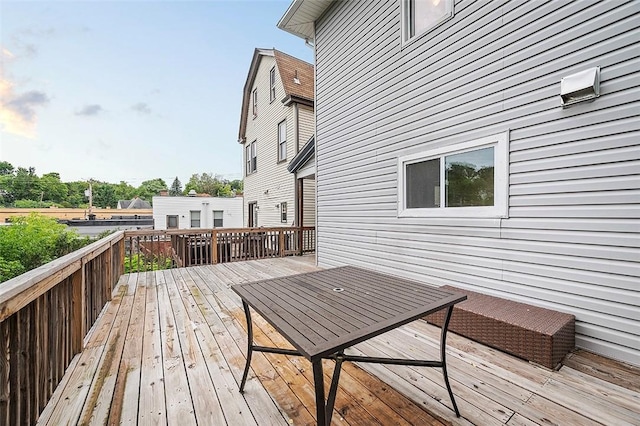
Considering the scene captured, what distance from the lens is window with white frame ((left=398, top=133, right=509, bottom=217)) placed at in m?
3.00

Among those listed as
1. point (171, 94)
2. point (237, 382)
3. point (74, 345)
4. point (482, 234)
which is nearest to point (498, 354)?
point (482, 234)

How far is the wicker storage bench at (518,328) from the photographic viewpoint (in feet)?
7.17

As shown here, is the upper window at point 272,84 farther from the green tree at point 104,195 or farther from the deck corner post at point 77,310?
the green tree at point 104,195

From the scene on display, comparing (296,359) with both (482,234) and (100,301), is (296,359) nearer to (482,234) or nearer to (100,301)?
(482,234)

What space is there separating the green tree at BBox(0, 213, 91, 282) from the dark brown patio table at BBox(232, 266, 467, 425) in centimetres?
733

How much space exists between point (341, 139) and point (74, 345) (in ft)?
15.7

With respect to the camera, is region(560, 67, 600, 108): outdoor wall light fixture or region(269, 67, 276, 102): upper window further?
A: region(269, 67, 276, 102): upper window

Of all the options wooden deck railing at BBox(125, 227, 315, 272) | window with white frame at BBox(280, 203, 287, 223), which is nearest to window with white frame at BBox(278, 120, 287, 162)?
window with white frame at BBox(280, 203, 287, 223)

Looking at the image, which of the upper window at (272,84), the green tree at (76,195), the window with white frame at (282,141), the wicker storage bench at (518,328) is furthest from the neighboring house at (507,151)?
the green tree at (76,195)

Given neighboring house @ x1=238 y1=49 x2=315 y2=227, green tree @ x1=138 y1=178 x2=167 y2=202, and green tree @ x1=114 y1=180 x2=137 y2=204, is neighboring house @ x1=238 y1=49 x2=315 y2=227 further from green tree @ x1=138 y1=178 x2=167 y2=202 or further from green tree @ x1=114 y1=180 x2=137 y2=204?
green tree @ x1=114 y1=180 x2=137 y2=204

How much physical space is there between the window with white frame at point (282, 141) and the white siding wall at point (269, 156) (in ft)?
0.61

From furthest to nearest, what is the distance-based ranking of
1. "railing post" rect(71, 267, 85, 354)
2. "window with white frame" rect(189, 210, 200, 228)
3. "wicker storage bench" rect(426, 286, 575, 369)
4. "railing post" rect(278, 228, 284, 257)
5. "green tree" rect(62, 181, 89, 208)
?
"green tree" rect(62, 181, 89, 208), "window with white frame" rect(189, 210, 200, 228), "railing post" rect(278, 228, 284, 257), "railing post" rect(71, 267, 85, 354), "wicker storage bench" rect(426, 286, 575, 369)

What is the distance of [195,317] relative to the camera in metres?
3.38

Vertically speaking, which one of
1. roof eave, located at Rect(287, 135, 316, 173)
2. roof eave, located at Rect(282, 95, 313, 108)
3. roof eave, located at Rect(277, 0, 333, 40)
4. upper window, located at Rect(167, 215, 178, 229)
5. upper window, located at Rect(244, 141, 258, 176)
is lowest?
upper window, located at Rect(167, 215, 178, 229)
